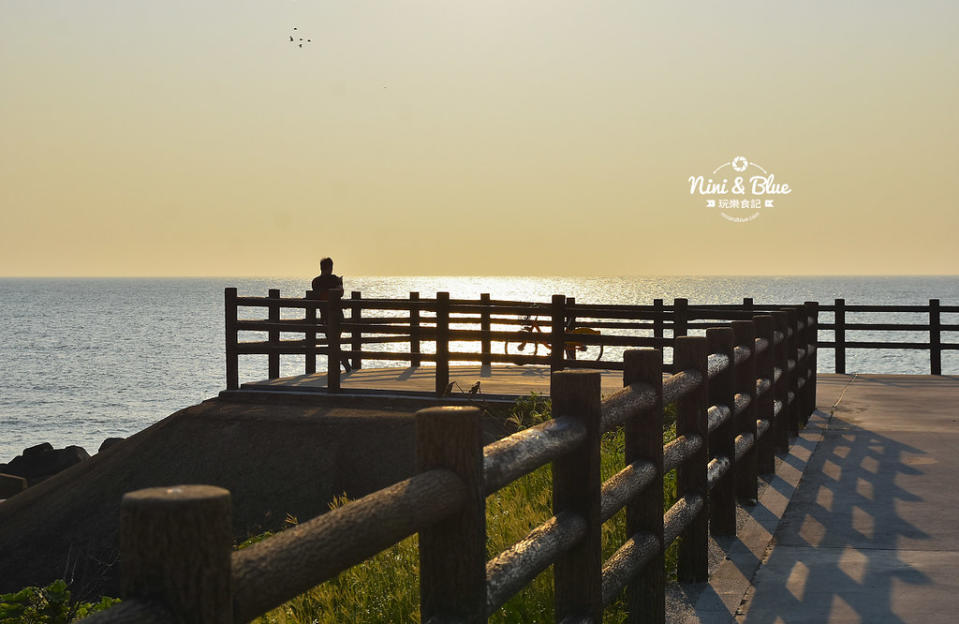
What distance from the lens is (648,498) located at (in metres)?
5.65

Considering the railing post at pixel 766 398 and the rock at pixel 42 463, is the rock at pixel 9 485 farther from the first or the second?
the railing post at pixel 766 398

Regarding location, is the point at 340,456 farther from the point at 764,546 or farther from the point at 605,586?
the point at 605,586

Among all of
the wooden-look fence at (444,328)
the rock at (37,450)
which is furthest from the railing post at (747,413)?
the rock at (37,450)

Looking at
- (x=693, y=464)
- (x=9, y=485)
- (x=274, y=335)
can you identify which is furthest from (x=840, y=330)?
(x=9, y=485)

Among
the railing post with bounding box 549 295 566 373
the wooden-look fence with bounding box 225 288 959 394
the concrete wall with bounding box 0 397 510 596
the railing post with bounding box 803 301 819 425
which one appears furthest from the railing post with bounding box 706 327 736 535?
the railing post with bounding box 549 295 566 373

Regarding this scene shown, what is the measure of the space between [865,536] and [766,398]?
253cm

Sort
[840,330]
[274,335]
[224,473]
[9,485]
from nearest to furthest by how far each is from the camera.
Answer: [224,473]
[274,335]
[840,330]
[9,485]

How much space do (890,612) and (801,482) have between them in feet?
13.7

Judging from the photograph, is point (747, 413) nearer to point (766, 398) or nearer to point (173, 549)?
point (766, 398)

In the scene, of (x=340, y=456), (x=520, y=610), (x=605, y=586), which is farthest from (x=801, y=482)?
(x=340, y=456)

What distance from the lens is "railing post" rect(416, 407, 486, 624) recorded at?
3271 mm

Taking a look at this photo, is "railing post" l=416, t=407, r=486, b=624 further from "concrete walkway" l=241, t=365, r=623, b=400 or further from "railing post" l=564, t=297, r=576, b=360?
"railing post" l=564, t=297, r=576, b=360

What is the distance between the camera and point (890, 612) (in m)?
5.81

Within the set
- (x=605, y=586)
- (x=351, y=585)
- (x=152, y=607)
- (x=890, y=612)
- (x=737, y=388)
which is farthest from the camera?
(x=737, y=388)
